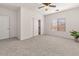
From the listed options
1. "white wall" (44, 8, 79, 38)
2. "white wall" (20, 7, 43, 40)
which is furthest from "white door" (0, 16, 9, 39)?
"white wall" (44, 8, 79, 38)

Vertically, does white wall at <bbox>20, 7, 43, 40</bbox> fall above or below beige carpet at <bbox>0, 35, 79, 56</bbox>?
above

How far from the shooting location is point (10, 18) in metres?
7.41

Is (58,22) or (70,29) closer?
(70,29)

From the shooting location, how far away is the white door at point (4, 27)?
6775 mm

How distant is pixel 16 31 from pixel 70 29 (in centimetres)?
413

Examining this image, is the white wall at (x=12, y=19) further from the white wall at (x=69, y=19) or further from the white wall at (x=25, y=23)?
the white wall at (x=69, y=19)

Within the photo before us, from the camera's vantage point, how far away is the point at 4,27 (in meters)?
6.96

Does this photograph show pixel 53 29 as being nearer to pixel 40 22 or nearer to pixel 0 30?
pixel 40 22

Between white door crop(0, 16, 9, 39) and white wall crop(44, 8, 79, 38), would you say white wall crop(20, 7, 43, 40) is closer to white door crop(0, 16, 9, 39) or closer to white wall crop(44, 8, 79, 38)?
white door crop(0, 16, 9, 39)

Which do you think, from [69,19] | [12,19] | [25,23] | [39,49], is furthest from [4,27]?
[69,19]

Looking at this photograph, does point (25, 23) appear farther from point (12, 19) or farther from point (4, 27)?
point (4, 27)

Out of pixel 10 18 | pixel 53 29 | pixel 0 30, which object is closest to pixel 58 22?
pixel 53 29

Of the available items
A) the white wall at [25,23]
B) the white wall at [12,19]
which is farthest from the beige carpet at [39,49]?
the white wall at [12,19]

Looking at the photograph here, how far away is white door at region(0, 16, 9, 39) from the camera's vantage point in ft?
22.2
